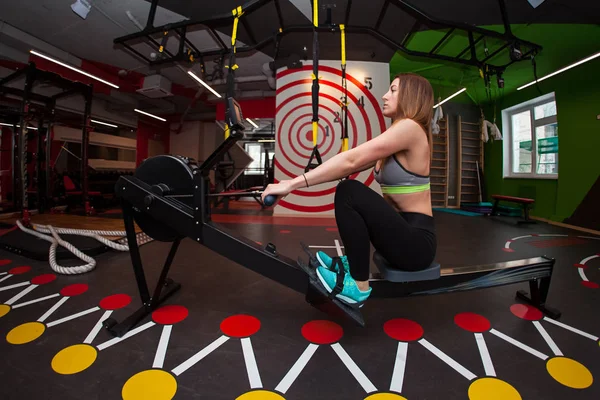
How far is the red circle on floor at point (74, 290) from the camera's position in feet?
5.10

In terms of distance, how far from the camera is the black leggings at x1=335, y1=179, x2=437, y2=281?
3.15ft

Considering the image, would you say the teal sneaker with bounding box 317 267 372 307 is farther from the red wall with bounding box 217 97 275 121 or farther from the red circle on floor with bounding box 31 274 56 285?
the red wall with bounding box 217 97 275 121

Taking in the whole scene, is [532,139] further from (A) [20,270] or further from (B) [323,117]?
(A) [20,270]

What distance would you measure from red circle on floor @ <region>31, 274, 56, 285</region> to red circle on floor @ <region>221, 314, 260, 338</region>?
131 centimetres

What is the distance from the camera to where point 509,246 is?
9.68 feet

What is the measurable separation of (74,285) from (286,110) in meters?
4.20

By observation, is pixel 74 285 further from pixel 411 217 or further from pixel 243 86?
pixel 243 86

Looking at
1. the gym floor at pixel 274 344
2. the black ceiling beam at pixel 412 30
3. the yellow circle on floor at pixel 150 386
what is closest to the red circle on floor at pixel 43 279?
the gym floor at pixel 274 344

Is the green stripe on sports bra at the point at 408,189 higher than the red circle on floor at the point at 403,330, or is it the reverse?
the green stripe on sports bra at the point at 408,189

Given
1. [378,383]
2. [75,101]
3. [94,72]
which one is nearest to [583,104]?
[378,383]

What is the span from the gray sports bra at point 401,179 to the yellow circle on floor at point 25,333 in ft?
5.32

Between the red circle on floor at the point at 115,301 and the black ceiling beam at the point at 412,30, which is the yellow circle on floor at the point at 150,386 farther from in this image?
the black ceiling beam at the point at 412,30

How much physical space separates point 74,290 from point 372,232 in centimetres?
178

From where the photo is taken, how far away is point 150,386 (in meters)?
0.89
